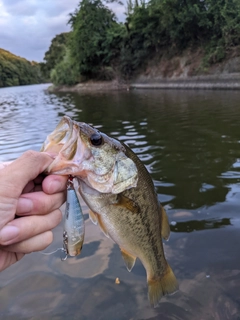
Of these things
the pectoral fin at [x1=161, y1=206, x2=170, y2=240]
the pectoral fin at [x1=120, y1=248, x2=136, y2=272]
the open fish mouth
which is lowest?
the pectoral fin at [x1=120, y1=248, x2=136, y2=272]

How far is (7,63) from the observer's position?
13350cm

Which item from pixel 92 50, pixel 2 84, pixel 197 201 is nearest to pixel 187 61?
pixel 92 50

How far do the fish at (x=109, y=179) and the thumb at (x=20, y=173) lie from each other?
0.11 meters

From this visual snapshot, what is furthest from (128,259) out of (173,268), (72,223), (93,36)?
(93,36)

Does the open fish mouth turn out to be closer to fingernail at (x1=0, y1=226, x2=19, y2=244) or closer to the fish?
the fish

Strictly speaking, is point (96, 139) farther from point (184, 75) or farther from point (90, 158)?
point (184, 75)

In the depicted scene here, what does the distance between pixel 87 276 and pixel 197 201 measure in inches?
99.5

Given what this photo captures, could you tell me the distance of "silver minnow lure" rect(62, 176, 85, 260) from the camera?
1896mm

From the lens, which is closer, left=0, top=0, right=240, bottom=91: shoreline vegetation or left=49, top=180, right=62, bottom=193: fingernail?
left=49, top=180, right=62, bottom=193: fingernail

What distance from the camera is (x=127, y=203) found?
2.07m

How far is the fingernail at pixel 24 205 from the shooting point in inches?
70.7

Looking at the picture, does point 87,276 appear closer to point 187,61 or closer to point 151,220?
point 151,220

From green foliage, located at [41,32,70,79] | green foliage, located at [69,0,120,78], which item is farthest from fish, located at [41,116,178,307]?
green foliage, located at [41,32,70,79]

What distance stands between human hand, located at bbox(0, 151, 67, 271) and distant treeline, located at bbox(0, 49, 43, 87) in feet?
460
